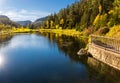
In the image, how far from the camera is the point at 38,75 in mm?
23844

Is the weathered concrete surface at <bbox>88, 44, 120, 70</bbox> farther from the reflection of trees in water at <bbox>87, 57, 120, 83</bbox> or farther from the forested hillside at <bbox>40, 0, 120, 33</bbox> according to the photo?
the forested hillside at <bbox>40, 0, 120, 33</bbox>

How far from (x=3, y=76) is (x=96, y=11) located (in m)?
65.7

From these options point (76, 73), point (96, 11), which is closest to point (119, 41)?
point (76, 73)

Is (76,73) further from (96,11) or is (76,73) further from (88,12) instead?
(88,12)

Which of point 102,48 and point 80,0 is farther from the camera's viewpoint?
point 80,0

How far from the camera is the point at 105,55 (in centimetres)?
2777

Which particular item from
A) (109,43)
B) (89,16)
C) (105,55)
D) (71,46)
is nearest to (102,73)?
(105,55)

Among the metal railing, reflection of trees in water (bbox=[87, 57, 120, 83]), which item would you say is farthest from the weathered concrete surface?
the metal railing

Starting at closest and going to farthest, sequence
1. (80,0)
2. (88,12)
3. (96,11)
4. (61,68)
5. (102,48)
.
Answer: (61,68)
(102,48)
(96,11)
(88,12)
(80,0)

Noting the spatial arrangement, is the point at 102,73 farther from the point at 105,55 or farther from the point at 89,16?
the point at 89,16

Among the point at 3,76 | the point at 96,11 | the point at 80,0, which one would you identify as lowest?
the point at 3,76

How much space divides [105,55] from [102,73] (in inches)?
162

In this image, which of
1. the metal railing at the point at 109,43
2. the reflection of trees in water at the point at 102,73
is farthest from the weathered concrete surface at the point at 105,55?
the metal railing at the point at 109,43

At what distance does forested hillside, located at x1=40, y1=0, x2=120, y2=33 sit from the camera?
55.7m
